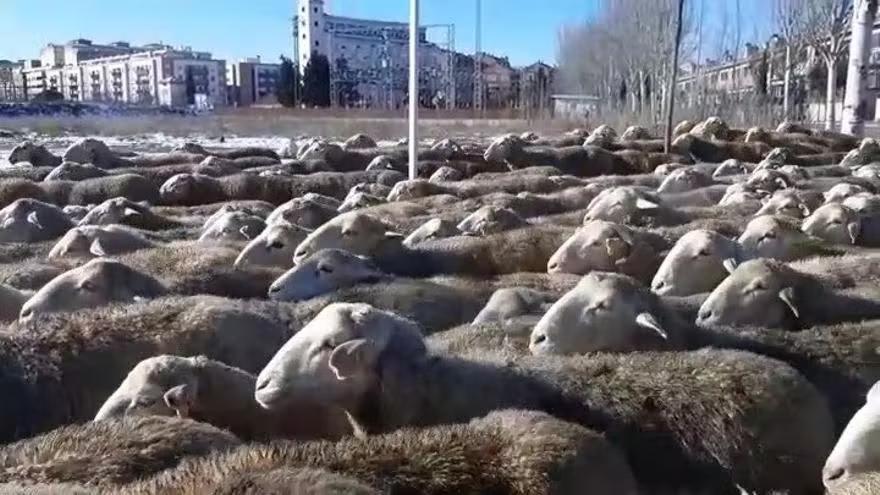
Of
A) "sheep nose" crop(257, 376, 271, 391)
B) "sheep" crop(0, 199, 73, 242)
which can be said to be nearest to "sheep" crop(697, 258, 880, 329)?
"sheep nose" crop(257, 376, 271, 391)

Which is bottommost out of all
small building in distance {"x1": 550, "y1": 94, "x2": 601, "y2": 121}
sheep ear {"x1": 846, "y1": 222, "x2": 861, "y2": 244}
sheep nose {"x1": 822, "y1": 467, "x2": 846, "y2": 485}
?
sheep nose {"x1": 822, "y1": 467, "x2": 846, "y2": 485}

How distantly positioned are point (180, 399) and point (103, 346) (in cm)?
118

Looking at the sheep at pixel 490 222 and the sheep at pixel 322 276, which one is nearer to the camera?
the sheep at pixel 322 276

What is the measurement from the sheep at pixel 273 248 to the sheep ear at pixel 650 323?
3.26m

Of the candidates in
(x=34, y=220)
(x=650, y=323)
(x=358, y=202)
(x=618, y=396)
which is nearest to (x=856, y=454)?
(x=618, y=396)

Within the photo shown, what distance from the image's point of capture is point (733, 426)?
428 cm

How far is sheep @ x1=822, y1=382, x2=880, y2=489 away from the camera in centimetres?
385

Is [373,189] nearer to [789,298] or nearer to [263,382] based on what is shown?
[789,298]

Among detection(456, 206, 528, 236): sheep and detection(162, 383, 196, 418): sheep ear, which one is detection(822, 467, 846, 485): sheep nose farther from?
detection(456, 206, 528, 236): sheep

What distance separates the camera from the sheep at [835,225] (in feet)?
26.1

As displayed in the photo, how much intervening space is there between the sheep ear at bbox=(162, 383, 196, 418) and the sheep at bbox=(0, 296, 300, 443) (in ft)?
2.96

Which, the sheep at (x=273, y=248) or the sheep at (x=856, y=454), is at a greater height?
the sheep at (x=273, y=248)

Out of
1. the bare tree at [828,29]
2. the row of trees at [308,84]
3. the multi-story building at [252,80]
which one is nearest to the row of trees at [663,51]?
the bare tree at [828,29]

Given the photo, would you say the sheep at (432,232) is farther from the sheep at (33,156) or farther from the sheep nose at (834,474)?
the sheep at (33,156)
